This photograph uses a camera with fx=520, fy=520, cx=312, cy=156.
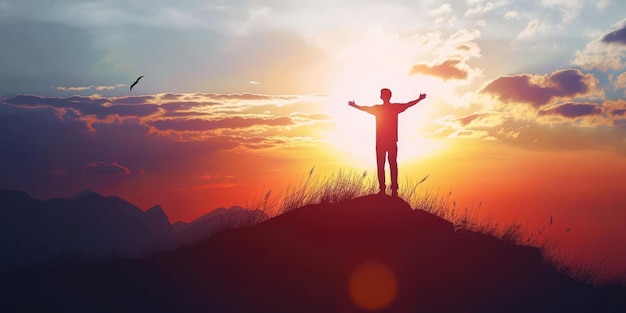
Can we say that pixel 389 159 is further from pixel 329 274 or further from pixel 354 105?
pixel 329 274

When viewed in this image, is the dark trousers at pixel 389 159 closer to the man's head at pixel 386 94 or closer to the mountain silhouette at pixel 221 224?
the man's head at pixel 386 94

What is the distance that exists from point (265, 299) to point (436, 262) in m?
3.96

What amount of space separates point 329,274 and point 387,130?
4.49m

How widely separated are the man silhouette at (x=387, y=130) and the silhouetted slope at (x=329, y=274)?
0.89 m

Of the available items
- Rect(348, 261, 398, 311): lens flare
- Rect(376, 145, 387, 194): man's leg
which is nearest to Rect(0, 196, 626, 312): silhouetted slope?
Rect(348, 261, 398, 311): lens flare

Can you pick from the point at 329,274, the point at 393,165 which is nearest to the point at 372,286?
the point at 329,274

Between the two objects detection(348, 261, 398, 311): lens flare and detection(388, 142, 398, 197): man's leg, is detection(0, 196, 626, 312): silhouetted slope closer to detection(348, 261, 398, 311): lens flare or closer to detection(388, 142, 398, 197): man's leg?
detection(348, 261, 398, 311): lens flare

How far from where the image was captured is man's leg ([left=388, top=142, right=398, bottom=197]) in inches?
524

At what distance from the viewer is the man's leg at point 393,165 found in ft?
43.7

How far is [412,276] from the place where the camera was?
10.6 meters

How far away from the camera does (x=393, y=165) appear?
13383 millimetres

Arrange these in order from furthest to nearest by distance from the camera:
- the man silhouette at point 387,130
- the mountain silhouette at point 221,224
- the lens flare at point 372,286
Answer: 1. the man silhouette at point 387,130
2. the mountain silhouette at point 221,224
3. the lens flare at point 372,286

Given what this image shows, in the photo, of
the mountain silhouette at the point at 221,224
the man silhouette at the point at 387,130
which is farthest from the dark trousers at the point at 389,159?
the mountain silhouette at the point at 221,224

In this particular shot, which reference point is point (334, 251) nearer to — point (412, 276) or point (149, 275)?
point (412, 276)
